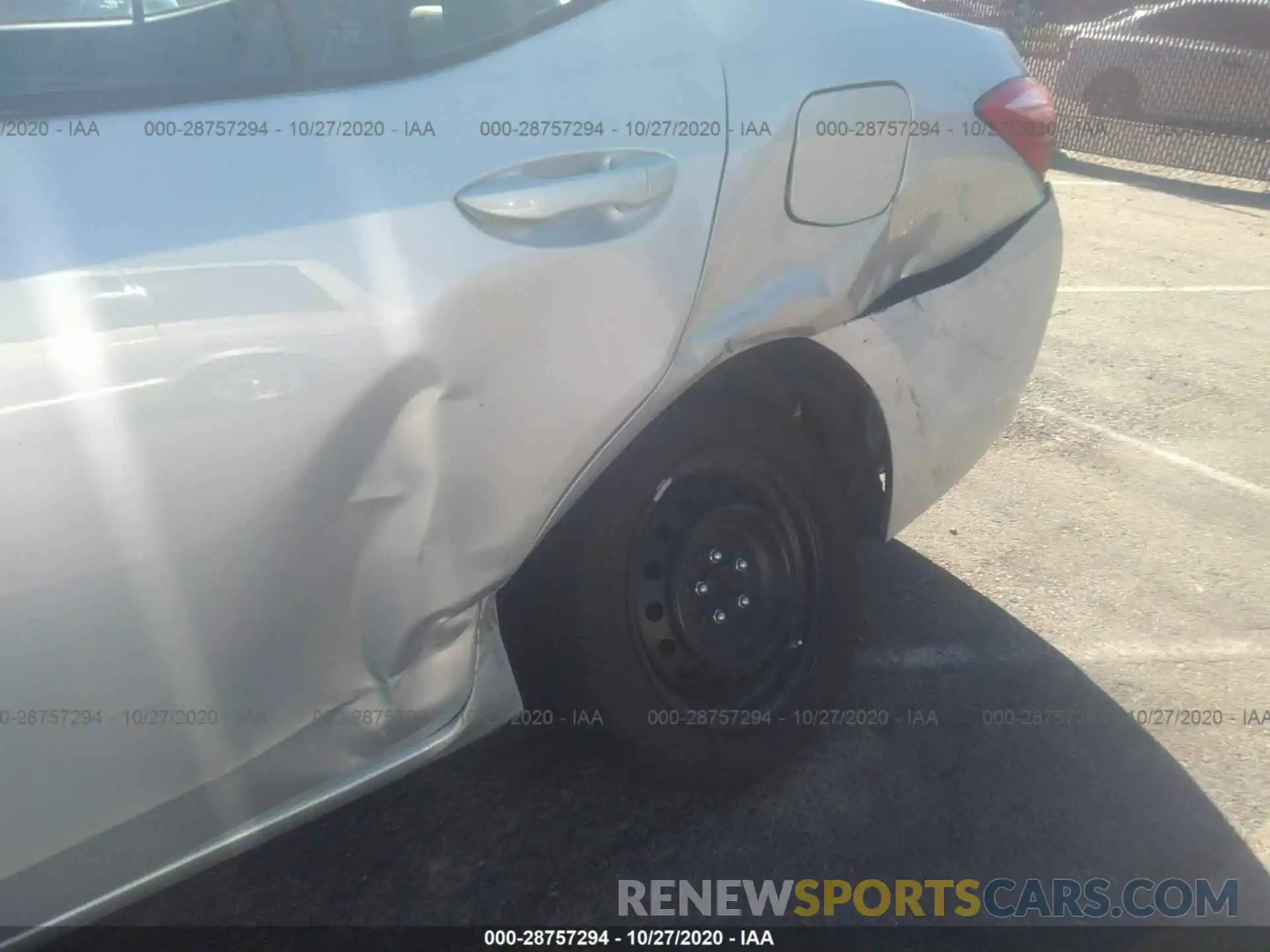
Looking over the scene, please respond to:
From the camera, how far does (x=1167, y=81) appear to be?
42.0 ft

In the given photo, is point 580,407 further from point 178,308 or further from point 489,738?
point 489,738

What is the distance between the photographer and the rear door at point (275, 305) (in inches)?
57.1

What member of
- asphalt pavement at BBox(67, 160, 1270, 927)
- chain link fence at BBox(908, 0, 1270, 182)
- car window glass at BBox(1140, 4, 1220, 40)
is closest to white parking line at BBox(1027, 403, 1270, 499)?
asphalt pavement at BBox(67, 160, 1270, 927)

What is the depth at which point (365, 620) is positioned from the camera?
5.73 ft

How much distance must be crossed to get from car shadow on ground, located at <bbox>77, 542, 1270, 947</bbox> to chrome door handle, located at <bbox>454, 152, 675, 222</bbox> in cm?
120

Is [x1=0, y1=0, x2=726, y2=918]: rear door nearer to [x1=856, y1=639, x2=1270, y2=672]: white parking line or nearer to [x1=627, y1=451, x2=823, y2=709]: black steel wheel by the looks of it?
[x1=627, y1=451, x2=823, y2=709]: black steel wheel

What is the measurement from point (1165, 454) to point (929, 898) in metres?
2.68

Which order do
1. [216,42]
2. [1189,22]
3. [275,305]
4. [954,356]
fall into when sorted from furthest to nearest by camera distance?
1. [1189,22]
2. [954,356]
3. [216,42]
4. [275,305]

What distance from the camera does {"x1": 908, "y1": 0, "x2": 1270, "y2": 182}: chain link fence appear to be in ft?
37.6

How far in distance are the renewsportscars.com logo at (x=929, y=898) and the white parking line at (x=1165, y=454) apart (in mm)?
2160

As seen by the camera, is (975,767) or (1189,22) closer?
(975,767)

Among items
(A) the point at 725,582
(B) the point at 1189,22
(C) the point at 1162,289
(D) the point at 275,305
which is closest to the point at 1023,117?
(A) the point at 725,582

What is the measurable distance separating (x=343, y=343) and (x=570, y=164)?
507 millimetres

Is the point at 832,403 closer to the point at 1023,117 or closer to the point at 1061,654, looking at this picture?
the point at 1023,117
